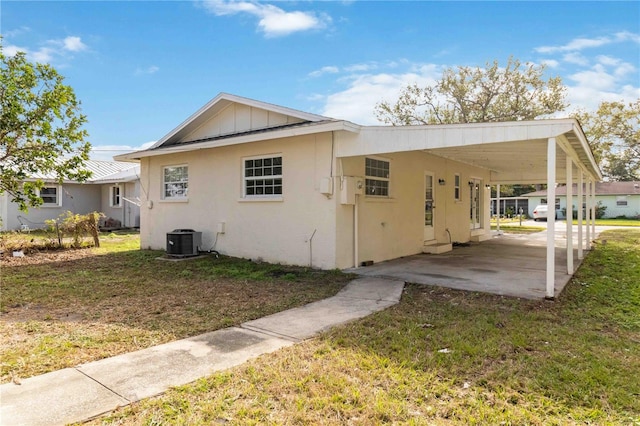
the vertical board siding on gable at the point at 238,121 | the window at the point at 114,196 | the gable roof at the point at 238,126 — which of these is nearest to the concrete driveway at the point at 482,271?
the gable roof at the point at 238,126

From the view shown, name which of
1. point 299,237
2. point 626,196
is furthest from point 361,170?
point 626,196

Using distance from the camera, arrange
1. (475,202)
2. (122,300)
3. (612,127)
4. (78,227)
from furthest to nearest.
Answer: (612,127) → (475,202) → (78,227) → (122,300)

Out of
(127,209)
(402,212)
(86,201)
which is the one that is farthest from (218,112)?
(86,201)

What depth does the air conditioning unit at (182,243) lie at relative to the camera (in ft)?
34.3

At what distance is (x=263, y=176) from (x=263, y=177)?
4cm

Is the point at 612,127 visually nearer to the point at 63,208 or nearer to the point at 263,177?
the point at 263,177

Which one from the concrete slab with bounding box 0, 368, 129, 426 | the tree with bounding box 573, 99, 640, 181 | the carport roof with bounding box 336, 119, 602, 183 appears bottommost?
the concrete slab with bounding box 0, 368, 129, 426

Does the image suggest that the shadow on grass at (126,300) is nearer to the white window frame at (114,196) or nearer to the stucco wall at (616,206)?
the white window frame at (114,196)

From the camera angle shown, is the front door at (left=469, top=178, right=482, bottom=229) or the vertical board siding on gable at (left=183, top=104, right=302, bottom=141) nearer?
the vertical board siding on gable at (left=183, top=104, right=302, bottom=141)

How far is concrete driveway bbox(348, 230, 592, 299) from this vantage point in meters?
6.85

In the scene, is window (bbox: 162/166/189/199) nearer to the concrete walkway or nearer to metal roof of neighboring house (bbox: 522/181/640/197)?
the concrete walkway

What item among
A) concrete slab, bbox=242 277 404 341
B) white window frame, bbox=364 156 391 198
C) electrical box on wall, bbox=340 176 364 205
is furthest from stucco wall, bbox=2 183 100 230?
concrete slab, bbox=242 277 404 341

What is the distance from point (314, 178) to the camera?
28.3 ft

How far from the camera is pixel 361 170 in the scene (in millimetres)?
8812
